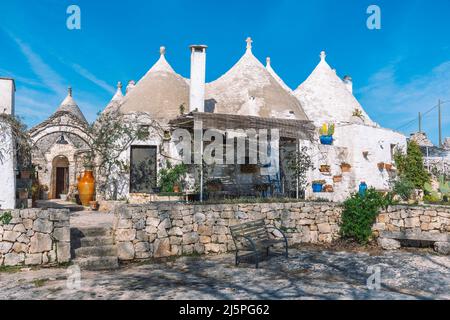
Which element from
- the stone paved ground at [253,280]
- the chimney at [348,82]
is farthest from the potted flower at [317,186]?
the chimney at [348,82]

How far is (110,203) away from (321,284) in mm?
7579

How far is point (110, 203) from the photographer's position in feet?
37.1

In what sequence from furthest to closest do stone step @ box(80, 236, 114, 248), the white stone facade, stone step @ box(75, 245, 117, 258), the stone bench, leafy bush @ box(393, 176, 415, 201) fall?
leafy bush @ box(393, 176, 415, 201) → the stone bench → the white stone facade → stone step @ box(80, 236, 114, 248) → stone step @ box(75, 245, 117, 258)

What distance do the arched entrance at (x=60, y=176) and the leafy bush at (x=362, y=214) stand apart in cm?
1517

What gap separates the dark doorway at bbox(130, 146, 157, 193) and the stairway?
5238mm

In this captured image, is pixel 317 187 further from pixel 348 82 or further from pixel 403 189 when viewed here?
pixel 348 82

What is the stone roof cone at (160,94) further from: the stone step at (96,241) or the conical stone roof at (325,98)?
the stone step at (96,241)

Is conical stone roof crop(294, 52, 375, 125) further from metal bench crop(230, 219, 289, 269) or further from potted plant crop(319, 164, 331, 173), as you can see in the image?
metal bench crop(230, 219, 289, 269)

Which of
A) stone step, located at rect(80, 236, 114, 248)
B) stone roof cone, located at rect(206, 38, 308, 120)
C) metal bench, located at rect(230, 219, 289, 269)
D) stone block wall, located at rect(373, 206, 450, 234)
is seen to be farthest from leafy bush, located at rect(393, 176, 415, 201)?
stone step, located at rect(80, 236, 114, 248)

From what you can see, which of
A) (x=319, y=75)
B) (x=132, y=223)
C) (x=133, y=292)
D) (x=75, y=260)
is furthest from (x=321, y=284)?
(x=319, y=75)

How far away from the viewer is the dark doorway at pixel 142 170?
12.9 metres

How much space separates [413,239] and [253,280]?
14.4ft

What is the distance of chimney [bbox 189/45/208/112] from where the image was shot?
12.8 meters
